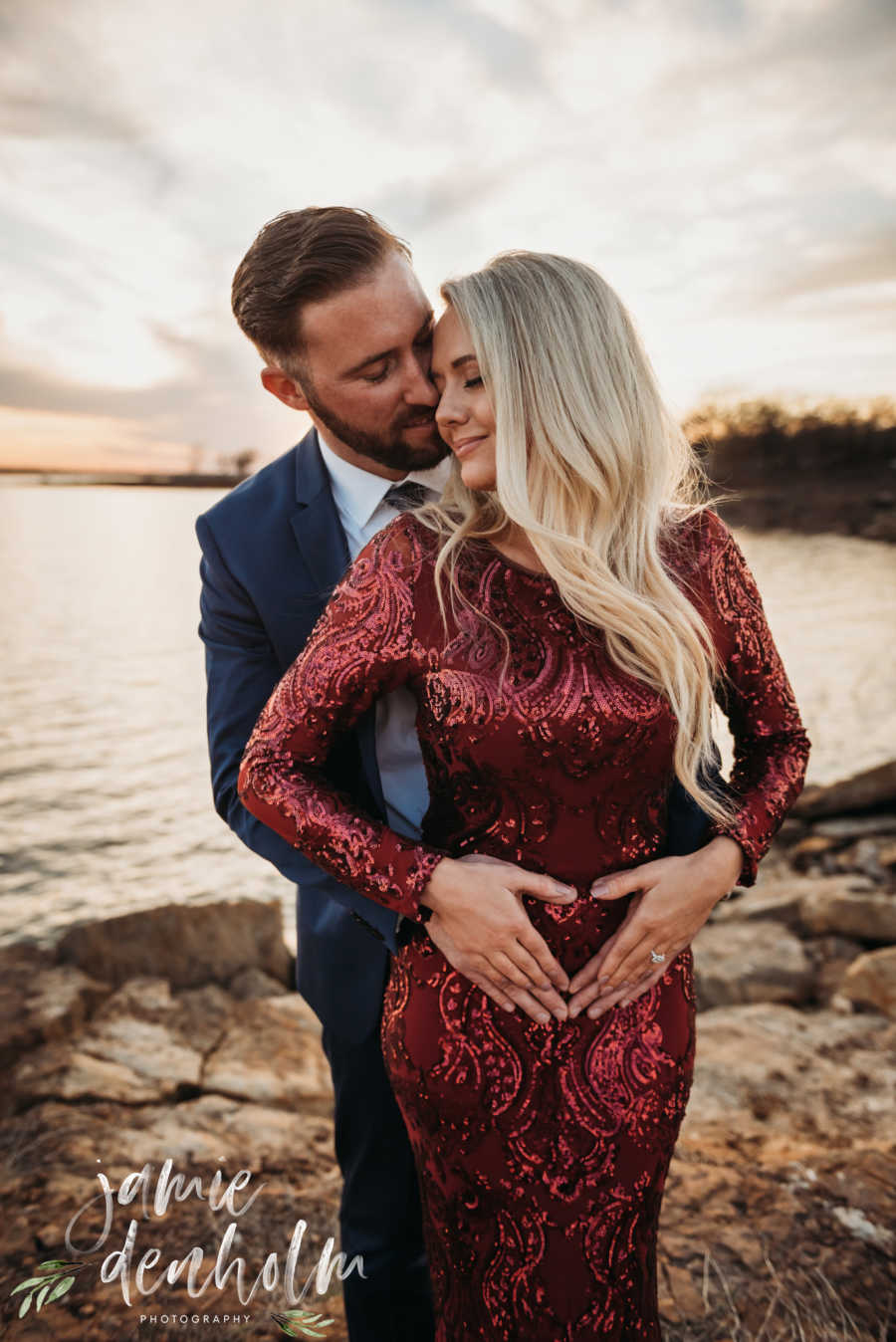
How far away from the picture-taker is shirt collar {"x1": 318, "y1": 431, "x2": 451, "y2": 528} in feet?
7.30

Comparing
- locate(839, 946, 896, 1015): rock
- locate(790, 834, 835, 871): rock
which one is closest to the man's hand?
locate(839, 946, 896, 1015): rock

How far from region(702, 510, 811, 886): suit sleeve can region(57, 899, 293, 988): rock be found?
4257 mm

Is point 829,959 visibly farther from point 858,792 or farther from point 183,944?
point 183,944

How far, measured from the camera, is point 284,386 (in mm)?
2477

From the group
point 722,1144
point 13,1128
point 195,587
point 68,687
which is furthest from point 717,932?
point 195,587

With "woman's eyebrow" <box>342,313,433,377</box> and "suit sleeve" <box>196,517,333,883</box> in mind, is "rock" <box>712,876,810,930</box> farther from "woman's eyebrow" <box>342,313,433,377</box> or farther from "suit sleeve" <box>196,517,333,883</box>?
"woman's eyebrow" <box>342,313,433,377</box>

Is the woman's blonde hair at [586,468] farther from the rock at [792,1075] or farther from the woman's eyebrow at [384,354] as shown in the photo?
the rock at [792,1075]

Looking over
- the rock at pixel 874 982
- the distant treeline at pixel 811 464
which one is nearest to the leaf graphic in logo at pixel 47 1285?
the rock at pixel 874 982

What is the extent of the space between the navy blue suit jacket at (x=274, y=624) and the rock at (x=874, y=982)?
3.26 metres

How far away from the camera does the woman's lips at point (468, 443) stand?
169cm

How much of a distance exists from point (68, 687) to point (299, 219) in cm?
1803

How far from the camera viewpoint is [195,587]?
3856 cm

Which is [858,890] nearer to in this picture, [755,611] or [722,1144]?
[722,1144]

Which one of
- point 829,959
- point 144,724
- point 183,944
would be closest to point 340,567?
point 183,944
